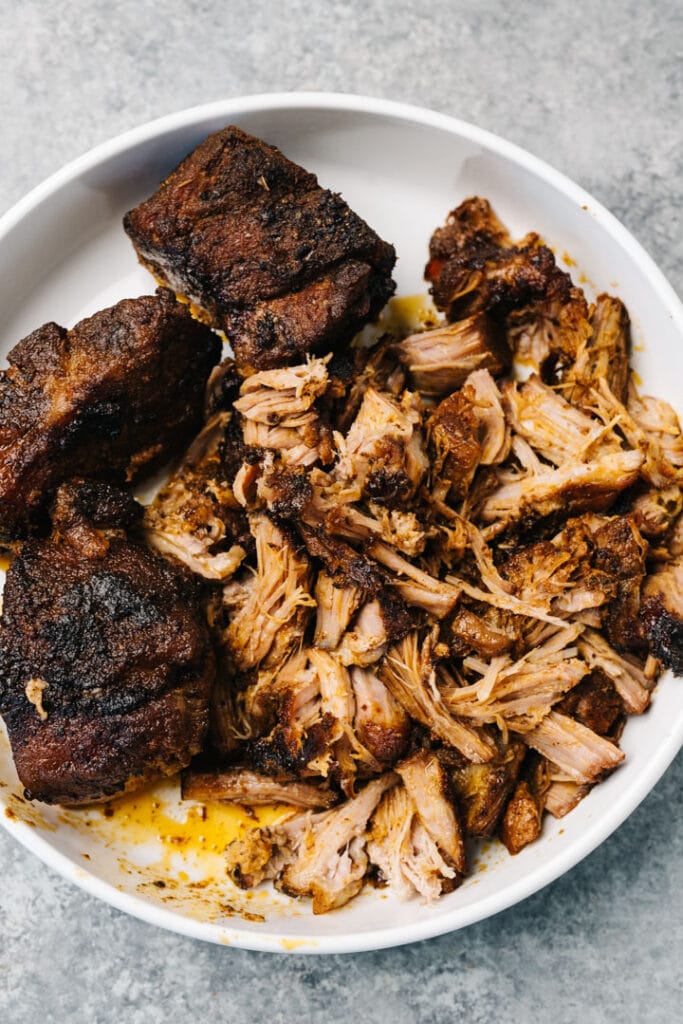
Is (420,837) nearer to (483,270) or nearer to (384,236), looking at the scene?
(483,270)

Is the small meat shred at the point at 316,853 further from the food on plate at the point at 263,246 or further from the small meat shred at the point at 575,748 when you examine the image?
the food on plate at the point at 263,246

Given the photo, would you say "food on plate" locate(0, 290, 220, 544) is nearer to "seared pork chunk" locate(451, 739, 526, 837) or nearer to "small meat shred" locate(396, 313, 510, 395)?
"small meat shred" locate(396, 313, 510, 395)

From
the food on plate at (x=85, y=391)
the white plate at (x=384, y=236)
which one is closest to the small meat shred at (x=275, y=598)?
the food on plate at (x=85, y=391)

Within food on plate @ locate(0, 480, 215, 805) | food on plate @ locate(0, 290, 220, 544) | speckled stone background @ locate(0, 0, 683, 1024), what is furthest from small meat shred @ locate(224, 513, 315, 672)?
speckled stone background @ locate(0, 0, 683, 1024)

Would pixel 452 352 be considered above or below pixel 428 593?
above

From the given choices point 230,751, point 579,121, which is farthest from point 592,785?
point 579,121

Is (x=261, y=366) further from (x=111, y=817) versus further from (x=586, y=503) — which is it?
(x=111, y=817)

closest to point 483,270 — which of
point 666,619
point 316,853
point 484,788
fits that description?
point 666,619
